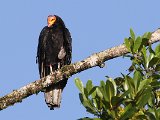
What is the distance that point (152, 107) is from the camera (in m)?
3.99

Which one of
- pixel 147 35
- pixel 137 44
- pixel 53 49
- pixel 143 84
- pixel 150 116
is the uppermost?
pixel 53 49

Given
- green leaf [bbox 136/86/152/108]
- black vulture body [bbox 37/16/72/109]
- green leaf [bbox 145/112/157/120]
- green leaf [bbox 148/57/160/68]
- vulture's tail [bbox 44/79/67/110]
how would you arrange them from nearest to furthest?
green leaf [bbox 145/112/157/120] < green leaf [bbox 136/86/152/108] < green leaf [bbox 148/57/160/68] < vulture's tail [bbox 44/79/67/110] < black vulture body [bbox 37/16/72/109]

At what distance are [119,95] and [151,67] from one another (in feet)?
2.04

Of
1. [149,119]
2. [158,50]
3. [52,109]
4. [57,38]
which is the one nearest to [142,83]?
[149,119]

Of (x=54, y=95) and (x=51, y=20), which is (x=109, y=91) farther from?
(x=51, y=20)

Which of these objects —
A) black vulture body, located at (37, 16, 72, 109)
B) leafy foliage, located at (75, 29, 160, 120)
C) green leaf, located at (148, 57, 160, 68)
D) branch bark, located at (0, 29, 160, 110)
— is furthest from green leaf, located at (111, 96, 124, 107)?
black vulture body, located at (37, 16, 72, 109)

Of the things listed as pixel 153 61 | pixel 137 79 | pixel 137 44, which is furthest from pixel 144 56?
pixel 137 79

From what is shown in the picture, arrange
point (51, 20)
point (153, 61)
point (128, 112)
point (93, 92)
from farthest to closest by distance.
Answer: point (51, 20) < point (153, 61) < point (93, 92) < point (128, 112)

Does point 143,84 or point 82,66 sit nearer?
point 143,84

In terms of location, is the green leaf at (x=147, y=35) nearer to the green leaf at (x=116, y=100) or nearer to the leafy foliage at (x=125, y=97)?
the leafy foliage at (x=125, y=97)

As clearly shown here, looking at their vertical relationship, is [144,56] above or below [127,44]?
below

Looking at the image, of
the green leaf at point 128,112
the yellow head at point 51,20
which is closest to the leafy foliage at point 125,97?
the green leaf at point 128,112

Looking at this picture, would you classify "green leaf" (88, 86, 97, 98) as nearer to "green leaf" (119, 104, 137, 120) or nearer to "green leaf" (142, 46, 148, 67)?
"green leaf" (119, 104, 137, 120)

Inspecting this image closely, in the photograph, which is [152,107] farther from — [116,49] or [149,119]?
[116,49]
